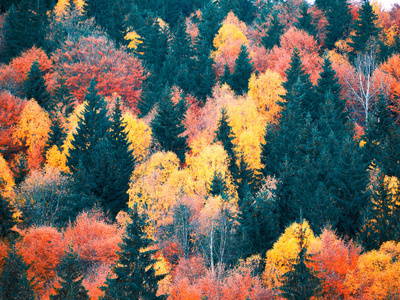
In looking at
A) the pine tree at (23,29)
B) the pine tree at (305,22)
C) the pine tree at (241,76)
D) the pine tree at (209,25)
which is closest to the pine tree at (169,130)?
the pine tree at (241,76)

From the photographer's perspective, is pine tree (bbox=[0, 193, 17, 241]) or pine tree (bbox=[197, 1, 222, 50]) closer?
pine tree (bbox=[0, 193, 17, 241])

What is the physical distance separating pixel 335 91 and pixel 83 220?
45.2m

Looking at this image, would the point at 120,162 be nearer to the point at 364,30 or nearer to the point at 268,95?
the point at 268,95

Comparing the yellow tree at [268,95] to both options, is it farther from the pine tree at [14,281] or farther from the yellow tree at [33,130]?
the pine tree at [14,281]

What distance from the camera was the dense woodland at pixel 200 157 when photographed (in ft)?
145

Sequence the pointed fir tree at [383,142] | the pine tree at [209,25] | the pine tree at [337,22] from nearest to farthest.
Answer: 1. the pointed fir tree at [383,142]
2. the pine tree at [337,22]
3. the pine tree at [209,25]

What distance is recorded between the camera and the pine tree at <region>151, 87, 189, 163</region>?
6391cm

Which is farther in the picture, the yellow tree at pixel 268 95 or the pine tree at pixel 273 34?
the pine tree at pixel 273 34

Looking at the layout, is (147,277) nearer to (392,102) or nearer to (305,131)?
(305,131)

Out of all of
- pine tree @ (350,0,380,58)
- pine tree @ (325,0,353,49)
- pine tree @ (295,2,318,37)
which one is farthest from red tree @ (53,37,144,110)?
pine tree @ (350,0,380,58)

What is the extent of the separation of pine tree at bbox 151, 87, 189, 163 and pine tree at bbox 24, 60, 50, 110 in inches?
933

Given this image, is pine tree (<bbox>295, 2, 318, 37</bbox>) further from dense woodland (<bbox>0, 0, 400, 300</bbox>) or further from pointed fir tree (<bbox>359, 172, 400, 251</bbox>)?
pointed fir tree (<bbox>359, 172, 400, 251</bbox>)

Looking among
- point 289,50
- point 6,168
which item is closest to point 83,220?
point 6,168

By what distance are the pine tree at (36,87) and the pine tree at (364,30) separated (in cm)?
5802
